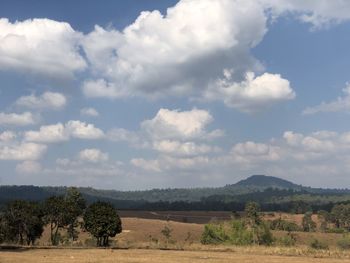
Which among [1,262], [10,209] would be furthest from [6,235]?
[1,262]

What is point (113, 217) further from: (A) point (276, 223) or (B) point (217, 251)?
(A) point (276, 223)

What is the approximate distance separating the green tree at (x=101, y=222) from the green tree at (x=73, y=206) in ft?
24.1

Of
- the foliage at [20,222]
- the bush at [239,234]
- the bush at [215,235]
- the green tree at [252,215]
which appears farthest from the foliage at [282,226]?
the foliage at [20,222]

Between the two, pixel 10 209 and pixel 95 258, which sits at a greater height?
pixel 10 209

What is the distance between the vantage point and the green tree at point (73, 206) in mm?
82744

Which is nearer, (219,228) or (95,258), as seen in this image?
(95,258)

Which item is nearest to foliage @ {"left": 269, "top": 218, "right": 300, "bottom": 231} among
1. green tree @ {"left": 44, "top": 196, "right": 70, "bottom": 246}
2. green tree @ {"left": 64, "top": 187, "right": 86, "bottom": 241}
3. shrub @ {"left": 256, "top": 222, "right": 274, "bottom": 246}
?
shrub @ {"left": 256, "top": 222, "right": 274, "bottom": 246}

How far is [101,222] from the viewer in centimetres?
7388

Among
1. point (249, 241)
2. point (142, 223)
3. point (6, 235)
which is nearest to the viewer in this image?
point (6, 235)

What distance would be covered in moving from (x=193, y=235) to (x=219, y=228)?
67680mm

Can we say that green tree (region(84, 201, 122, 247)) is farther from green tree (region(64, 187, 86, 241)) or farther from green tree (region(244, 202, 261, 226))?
green tree (region(244, 202, 261, 226))

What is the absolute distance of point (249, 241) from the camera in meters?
97.4

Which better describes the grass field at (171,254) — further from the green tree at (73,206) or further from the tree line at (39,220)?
the green tree at (73,206)

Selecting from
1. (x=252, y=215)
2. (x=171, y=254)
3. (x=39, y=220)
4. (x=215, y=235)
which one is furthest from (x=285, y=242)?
(x=39, y=220)
